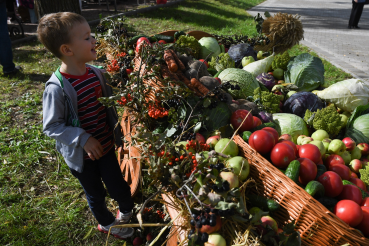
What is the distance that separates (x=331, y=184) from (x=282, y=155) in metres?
0.41

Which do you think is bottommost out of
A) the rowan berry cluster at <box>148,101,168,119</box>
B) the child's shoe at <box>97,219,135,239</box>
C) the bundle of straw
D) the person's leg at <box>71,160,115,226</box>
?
the child's shoe at <box>97,219,135,239</box>

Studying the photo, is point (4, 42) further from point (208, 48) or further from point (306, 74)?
Result: point (306, 74)

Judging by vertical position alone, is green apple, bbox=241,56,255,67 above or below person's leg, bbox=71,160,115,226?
above

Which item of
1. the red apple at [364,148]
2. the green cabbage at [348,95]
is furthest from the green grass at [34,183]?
the red apple at [364,148]

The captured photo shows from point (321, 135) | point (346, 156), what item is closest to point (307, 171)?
point (346, 156)

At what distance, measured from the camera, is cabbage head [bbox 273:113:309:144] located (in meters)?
2.83

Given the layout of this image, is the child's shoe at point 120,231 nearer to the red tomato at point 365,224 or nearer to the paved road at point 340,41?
the red tomato at point 365,224

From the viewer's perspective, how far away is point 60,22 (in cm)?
185

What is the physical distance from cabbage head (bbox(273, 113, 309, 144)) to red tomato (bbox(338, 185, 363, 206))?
0.95 meters

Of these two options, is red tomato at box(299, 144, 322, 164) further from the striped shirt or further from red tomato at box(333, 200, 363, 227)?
the striped shirt

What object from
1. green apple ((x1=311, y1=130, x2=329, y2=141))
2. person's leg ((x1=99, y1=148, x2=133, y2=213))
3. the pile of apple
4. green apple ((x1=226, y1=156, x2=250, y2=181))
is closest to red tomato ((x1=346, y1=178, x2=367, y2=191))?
the pile of apple

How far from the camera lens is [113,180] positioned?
2.24 metres

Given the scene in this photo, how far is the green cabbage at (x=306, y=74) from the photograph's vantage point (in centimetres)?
374

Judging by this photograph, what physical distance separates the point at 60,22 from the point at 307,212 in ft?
7.25
